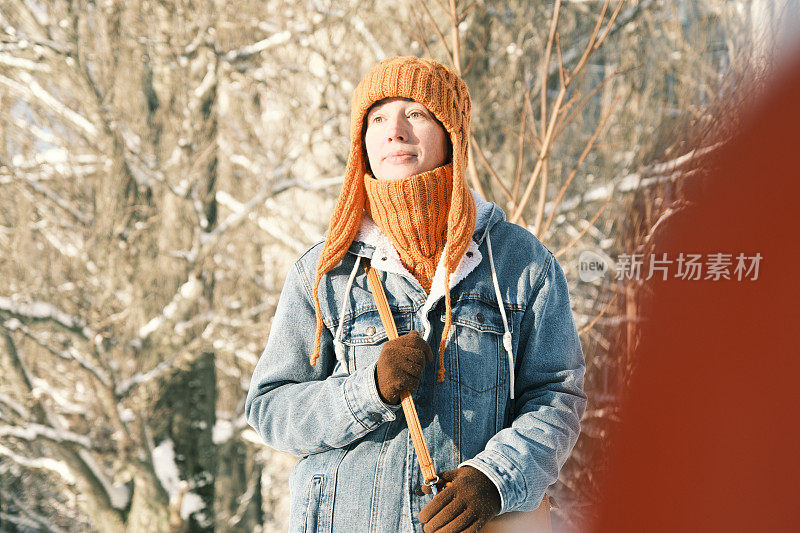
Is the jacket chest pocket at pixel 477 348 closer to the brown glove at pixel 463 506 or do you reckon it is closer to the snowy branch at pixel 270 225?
the brown glove at pixel 463 506

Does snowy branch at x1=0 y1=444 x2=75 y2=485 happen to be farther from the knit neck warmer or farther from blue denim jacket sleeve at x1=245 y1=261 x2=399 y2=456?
the knit neck warmer

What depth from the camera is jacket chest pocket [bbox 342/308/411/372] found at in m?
1.41

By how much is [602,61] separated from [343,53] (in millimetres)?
1991

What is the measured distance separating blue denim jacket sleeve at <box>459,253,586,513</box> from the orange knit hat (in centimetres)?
20

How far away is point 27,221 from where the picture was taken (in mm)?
5191

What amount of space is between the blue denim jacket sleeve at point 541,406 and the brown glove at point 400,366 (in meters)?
0.19

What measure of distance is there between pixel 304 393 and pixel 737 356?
1.10 meters

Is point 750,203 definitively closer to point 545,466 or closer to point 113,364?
point 545,466

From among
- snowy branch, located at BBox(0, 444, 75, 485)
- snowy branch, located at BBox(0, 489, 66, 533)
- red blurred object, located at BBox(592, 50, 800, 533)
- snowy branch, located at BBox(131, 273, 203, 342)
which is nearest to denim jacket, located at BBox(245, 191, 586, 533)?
red blurred object, located at BBox(592, 50, 800, 533)

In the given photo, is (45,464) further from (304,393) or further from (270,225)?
(304,393)

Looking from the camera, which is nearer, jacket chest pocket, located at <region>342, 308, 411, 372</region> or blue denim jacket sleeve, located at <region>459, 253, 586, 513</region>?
blue denim jacket sleeve, located at <region>459, 253, 586, 513</region>

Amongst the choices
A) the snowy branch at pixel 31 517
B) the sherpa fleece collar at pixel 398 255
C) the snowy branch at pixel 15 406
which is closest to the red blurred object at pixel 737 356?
the sherpa fleece collar at pixel 398 255

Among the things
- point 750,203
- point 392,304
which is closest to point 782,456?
point 750,203

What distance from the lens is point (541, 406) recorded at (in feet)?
4.49
